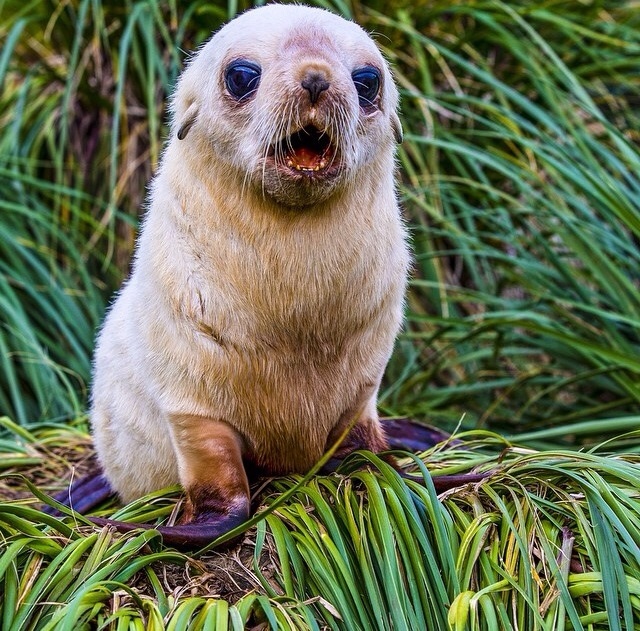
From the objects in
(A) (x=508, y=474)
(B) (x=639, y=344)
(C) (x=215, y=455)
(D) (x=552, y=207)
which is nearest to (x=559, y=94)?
(D) (x=552, y=207)

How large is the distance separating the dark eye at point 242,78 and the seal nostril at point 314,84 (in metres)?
0.23

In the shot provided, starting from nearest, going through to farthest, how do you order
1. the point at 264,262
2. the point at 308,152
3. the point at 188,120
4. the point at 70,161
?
the point at 308,152, the point at 264,262, the point at 188,120, the point at 70,161

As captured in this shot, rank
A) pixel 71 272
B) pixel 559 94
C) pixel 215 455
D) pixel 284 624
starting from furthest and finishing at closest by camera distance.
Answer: pixel 71 272 → pixel 559 94 → pixel 215 455 → pixel 284 624

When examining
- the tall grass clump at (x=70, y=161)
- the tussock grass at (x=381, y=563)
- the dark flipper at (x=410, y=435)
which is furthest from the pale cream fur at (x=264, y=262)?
the tall grass clump at (x=70, y=161)

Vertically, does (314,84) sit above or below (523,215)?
above

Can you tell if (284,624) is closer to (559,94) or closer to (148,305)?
(148,305)

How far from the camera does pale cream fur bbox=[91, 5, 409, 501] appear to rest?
282 centimetres

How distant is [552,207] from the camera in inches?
179

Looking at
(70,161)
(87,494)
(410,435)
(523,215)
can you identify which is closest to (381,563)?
(410,435)

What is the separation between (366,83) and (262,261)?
60 centimetres

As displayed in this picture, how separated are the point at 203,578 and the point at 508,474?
0.96 m

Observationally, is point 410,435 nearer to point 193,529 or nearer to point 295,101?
point 193,529

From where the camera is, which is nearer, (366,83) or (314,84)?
(314,84)

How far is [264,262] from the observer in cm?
288
